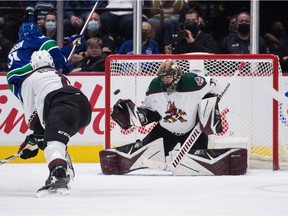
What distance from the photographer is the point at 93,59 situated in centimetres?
828

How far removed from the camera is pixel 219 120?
6941mm

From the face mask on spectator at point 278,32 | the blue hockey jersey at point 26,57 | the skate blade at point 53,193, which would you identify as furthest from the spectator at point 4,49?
the skate blade at point 53,193

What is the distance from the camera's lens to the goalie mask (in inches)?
272

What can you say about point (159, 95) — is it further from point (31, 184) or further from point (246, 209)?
point (246, 209)

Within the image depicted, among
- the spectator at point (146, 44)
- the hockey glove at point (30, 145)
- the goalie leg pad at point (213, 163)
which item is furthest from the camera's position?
the spectator at point (146, 44)

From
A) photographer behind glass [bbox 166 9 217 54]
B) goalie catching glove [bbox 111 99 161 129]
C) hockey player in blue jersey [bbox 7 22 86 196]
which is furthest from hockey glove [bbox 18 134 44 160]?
photographer behind glass [bbox 166 9 217 54]

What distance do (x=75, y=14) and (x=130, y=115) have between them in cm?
173

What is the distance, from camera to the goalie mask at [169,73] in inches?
272

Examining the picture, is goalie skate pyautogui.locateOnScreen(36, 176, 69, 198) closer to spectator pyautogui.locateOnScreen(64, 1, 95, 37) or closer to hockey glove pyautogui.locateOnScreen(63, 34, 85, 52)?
hockey glove pyautogui.locateOnScreen(63, 34, 85, 52)

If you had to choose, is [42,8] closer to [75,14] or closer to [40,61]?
[75,14]

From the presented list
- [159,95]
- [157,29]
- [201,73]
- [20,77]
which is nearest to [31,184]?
[20,77]

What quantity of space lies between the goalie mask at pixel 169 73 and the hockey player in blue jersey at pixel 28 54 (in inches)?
24.3

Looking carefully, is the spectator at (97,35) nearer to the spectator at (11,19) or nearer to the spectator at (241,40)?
the spectator at (11,19)

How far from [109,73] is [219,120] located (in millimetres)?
990
